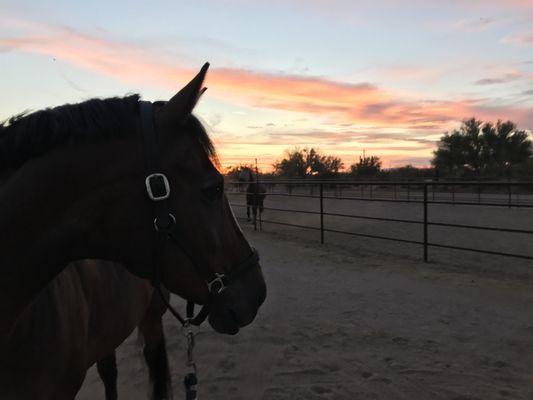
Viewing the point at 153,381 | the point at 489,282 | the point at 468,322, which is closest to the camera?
the point at 153,381

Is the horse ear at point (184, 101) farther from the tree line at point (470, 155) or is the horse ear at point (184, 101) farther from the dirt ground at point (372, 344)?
the tree line at point (470, 155)

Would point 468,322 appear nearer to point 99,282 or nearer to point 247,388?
point 247,388

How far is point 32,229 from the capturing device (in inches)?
50.3

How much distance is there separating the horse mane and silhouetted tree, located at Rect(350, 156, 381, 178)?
38022mm

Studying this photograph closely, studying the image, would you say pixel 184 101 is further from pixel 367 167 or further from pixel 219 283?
pixel 367 167

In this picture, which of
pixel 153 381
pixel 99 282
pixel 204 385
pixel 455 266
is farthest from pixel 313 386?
pixel 455 266

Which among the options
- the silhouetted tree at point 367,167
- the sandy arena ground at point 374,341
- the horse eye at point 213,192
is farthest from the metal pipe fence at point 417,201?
the silhouetted tree at point 367,167

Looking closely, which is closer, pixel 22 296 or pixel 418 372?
pixel 22 296

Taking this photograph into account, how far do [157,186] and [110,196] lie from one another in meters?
0.16

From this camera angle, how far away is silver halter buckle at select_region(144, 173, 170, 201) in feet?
4.11

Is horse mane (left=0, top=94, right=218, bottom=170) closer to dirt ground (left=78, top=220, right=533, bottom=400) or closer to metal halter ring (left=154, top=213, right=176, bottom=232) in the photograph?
metal halter ring (left=154, top=213, right=176, bottom=232)

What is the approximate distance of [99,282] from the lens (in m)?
2.08

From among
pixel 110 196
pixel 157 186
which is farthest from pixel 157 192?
pixel 110 196

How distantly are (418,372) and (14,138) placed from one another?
326cm
